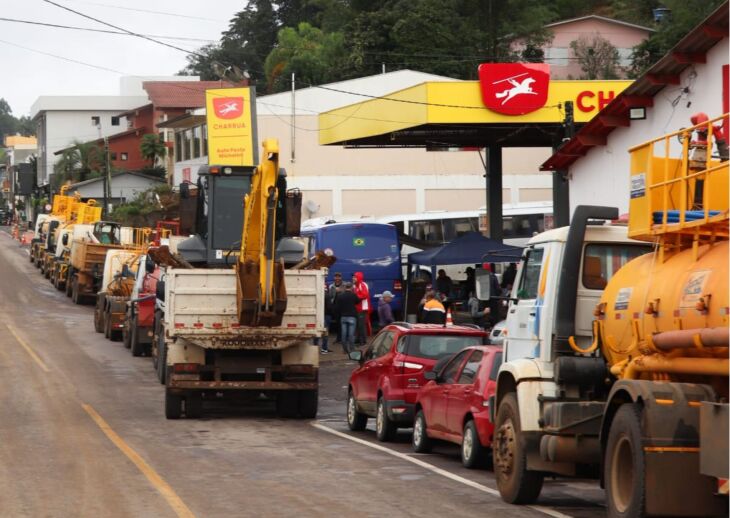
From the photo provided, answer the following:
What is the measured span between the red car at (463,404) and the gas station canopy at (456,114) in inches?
626

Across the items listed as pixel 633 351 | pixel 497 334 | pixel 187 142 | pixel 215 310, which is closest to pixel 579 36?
pixel 187 142

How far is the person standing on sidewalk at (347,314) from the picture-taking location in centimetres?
3019

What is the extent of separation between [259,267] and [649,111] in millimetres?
9547

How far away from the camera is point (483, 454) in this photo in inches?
594

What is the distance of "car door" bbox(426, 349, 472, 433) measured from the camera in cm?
1606

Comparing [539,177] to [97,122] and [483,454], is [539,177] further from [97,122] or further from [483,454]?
[97,122]

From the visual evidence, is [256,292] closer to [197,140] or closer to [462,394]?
[462,394]

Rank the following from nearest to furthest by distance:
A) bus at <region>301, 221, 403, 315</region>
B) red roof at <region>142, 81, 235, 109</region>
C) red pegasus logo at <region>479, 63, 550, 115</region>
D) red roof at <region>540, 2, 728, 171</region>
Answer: red roof at <region>540, 2, 728, 171</region> < red pegasus logo at <region>479, 63, 550, 115</region> < bus at <region>301, 221, 403, 315</region> < red roof at <region>142, 81, 235, 109</region>

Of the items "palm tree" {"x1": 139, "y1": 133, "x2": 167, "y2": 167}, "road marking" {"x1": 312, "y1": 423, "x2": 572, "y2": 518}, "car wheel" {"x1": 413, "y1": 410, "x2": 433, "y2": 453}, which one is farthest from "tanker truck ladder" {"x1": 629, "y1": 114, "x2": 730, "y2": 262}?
"palm tree" {"x1": 139, "y1": 133, "x2": 167, "y2": 167}

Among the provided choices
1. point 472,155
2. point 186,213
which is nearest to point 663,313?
point 186,213

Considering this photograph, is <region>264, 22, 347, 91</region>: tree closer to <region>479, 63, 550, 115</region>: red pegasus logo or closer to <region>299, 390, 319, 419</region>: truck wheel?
<region>479, 63, 550, 115</region>: red pegasus logo

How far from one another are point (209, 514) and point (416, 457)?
541 cm

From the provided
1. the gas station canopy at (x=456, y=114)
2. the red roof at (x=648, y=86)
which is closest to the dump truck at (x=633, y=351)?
the red roof at (x=648, y=86)

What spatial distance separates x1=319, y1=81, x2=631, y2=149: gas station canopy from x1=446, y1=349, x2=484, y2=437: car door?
16.8 metres
